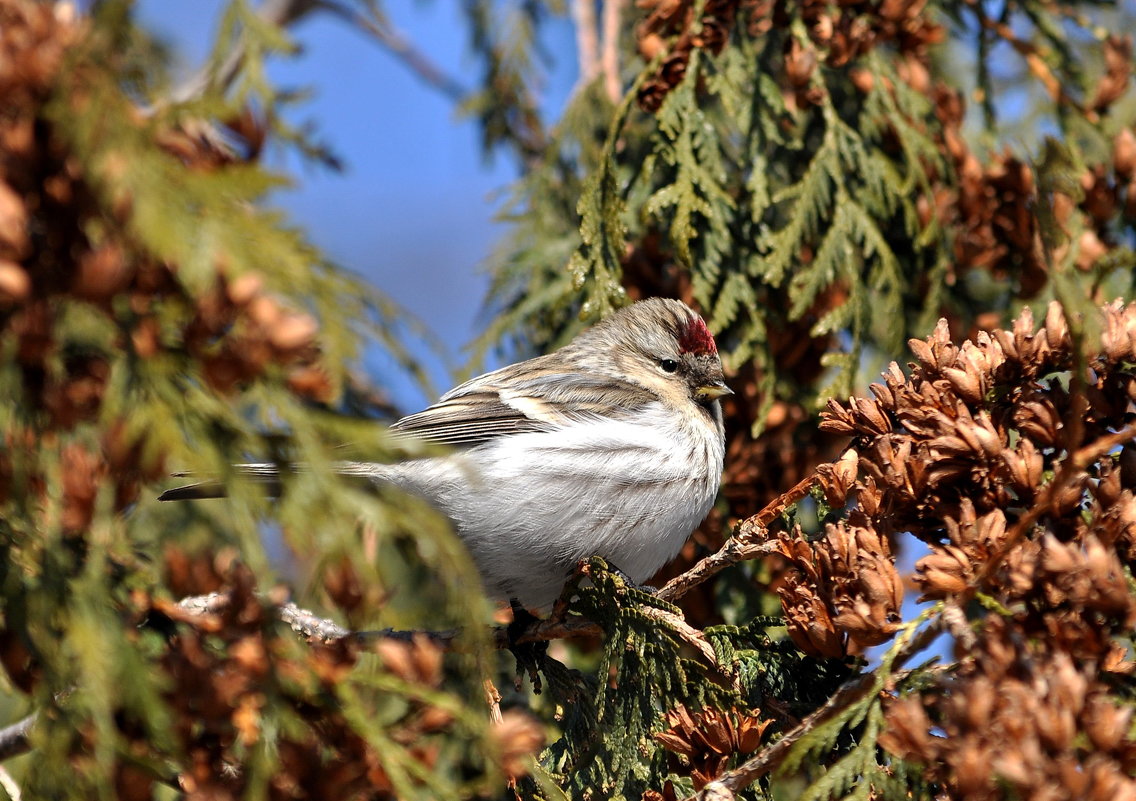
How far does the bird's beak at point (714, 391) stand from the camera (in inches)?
108

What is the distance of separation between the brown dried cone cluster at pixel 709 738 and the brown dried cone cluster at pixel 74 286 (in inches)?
32.1

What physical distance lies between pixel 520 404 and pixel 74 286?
1.80m

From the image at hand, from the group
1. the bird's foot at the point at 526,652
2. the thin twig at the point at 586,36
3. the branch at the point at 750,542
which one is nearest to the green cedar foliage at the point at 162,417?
the branch at the point at 750,542

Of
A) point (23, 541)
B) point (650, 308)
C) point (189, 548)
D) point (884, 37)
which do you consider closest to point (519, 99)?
point (650, 308)

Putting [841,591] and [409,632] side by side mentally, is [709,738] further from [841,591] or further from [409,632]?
[409,632]

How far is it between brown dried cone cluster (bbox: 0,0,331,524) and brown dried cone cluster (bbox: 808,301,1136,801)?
83 cm

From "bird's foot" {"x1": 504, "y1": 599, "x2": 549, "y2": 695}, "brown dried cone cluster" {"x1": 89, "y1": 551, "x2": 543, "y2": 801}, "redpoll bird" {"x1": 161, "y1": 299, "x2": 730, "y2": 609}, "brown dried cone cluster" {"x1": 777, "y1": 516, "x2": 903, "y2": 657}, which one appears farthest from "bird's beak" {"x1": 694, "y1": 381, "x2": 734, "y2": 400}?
"brown dried cone cluster" {"x1": 89, "y1": 551, "x2": 543, "y2": 801}

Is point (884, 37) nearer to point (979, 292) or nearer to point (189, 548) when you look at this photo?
point (979, 292)

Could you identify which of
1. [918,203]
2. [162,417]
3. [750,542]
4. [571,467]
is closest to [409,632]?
[571,467]

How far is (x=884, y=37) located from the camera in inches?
103

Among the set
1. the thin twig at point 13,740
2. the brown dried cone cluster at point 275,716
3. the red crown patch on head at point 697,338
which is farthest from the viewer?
the red crown patch on head at point 697,338

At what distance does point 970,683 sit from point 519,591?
150cm

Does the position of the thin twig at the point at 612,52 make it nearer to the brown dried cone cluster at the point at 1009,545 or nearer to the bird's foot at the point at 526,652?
the bird's foot at the point at 526,652

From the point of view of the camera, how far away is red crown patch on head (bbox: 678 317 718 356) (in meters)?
2.70
